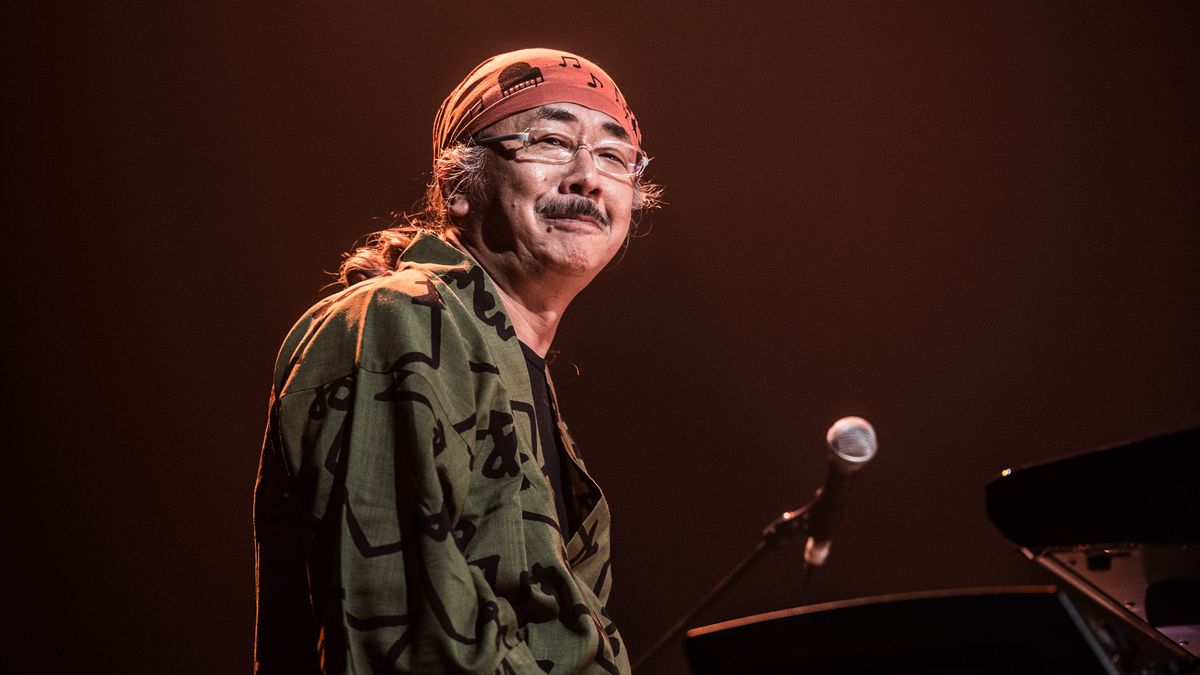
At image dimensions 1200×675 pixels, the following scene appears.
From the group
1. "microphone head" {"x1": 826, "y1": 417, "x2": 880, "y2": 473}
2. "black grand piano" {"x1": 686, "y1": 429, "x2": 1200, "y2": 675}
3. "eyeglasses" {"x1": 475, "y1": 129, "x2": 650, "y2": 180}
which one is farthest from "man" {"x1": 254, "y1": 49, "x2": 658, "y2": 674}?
"microphone head" {"x1": 826, "y1": 417, "x2": 880, "y2": 473}

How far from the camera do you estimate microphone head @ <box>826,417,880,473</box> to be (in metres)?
1.70

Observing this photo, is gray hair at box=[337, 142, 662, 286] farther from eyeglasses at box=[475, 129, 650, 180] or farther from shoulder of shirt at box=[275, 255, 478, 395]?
shoulder of shirt at box=[275, 255, 478, 395]

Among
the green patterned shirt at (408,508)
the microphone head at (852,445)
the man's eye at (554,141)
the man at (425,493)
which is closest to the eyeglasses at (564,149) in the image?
the man's eye at (554,141)

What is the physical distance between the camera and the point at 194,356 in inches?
90.7

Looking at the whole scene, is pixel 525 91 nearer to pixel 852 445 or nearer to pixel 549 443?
pixel 549 443

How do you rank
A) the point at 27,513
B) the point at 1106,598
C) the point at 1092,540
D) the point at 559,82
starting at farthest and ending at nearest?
1. the point at 27,513
2. the point at 559,82
3. the point at 1106,598
4. the point at 1092,540

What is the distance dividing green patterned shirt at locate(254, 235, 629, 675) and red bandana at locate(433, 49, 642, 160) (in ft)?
1.57

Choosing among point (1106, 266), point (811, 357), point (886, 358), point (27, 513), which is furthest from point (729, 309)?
point (27, 513)

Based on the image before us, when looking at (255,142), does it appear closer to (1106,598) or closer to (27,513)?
(27,513)

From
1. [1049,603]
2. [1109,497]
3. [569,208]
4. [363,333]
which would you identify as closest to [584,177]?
[569,208]

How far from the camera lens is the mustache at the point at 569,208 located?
1.50m

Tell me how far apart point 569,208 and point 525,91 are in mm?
223

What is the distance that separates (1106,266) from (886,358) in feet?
1.93

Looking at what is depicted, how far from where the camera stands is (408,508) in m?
0.96
